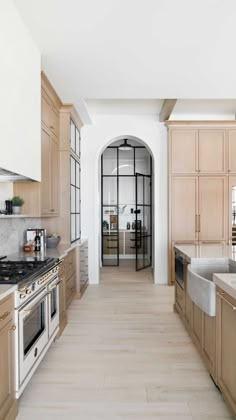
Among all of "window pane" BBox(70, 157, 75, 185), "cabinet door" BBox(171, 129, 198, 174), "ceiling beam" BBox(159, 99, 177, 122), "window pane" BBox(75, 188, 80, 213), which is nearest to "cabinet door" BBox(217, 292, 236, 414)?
"window pane" BBox(70, 157, 75, 185)

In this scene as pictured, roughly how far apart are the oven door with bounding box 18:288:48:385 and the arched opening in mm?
4982

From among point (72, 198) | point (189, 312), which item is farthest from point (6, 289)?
point (72, 198)

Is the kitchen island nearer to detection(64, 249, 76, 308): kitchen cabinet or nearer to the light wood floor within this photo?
the light wood floor

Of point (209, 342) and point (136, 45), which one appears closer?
point (209, 342)

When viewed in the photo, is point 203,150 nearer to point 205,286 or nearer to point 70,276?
point 70,276

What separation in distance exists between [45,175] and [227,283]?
2.66m

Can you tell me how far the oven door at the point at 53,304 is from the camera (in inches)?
114

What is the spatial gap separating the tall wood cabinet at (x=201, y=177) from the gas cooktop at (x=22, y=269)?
306cm

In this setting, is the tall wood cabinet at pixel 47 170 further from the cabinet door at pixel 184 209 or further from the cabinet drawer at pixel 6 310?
the cabinet door at pixel 184 209

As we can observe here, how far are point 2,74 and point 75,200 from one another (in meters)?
3.26

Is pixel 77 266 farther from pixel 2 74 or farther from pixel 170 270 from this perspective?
pixel 2 74

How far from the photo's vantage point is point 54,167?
4434mm

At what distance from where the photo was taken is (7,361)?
75.9 inches

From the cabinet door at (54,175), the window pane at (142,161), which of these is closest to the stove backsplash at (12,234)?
the cabinet door at (54,175)
